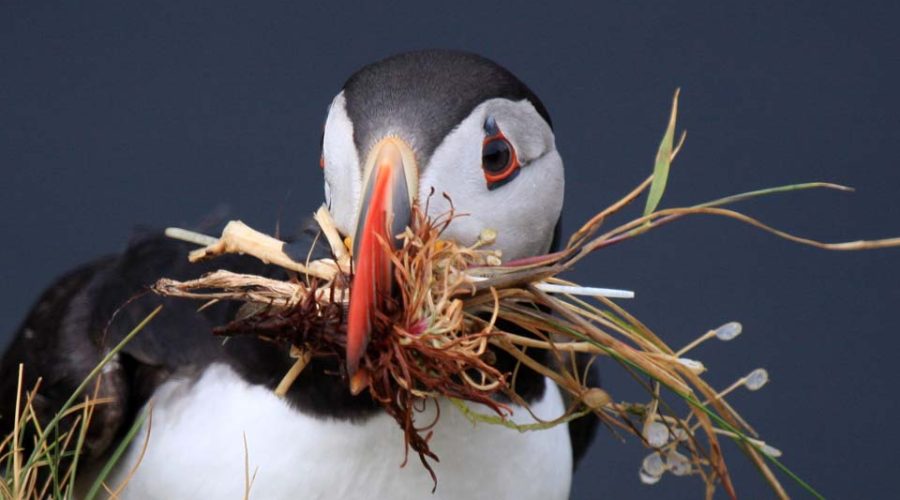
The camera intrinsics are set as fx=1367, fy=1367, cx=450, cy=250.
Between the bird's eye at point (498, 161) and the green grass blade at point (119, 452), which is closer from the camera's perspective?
the bird's eye at point (498, 161)

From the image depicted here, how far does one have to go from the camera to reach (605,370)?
3.39 metres

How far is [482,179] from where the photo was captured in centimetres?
140

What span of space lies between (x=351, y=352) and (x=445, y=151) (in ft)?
0.86

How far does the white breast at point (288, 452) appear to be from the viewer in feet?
4.97

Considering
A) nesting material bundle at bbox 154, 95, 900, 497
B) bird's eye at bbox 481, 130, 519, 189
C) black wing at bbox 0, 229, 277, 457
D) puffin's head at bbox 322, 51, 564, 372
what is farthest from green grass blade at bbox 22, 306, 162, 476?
bird's eye at bbox 481, 130, 519, 189

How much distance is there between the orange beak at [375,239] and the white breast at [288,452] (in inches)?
11.4

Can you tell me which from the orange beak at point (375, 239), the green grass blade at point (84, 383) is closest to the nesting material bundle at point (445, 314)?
the orange beak at point (375, 239)

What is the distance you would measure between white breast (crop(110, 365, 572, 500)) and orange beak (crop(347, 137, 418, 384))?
29 cm

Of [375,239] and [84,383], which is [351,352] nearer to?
[375,239]

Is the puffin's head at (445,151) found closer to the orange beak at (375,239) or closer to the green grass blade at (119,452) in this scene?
the orange beak at (375,239)

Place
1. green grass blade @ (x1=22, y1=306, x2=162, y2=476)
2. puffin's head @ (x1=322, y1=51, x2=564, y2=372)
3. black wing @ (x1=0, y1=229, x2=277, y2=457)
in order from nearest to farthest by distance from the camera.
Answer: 1. puffin's head @ (x1=322, y1=51, x2=564, y2=372)
2. green grass blade @ (x1=22, y1=306, x2=162, y2=476)
3. black wing @ (x1=0, y1=229, x2=277, y2=457)

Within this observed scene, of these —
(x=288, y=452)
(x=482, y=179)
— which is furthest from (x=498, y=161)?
(x=288, y=452)

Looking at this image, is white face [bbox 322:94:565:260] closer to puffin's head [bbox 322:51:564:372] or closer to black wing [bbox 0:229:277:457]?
puffin's head [bbox 322:51:564:372]

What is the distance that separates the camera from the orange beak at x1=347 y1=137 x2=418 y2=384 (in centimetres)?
119
